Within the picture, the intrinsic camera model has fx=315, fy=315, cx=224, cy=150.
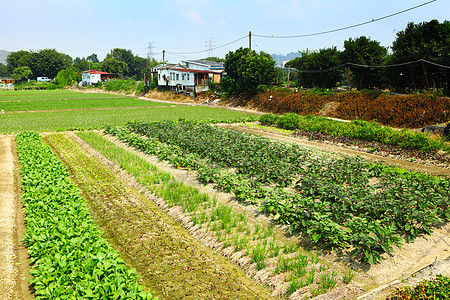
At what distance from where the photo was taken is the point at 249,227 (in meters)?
7.94

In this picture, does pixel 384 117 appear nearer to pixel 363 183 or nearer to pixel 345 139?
pixel 345 139

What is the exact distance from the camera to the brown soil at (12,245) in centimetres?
581

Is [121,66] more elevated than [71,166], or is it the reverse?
[121,66]

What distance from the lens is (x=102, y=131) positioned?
78.9 feet

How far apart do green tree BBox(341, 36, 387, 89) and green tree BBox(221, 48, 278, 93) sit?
1216 cm

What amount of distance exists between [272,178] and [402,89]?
26235mm

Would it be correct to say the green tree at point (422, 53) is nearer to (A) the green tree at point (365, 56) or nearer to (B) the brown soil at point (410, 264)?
(A) the green tree at point (365, 56)

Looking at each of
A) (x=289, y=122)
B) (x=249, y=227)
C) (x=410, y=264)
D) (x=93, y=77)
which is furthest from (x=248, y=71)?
(x=93, y=77)

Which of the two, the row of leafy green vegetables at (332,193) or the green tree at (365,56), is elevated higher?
the green tree at (365,56)

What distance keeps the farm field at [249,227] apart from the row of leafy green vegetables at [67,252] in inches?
2.1

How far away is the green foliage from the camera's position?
16.3ft

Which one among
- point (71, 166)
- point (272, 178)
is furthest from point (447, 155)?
point (71, 166)

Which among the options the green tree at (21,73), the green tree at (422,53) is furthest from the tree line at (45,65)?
the green tree at (422,53)

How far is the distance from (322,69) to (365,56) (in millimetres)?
6396
